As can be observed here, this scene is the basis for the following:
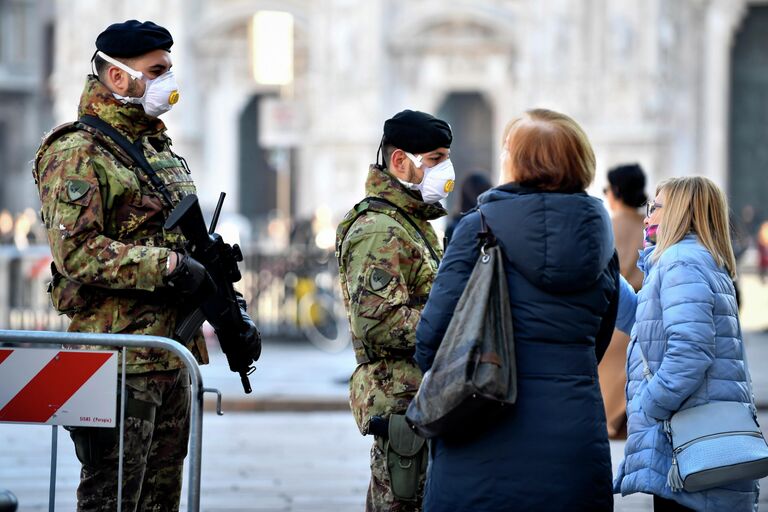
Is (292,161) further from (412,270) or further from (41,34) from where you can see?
(412,270)

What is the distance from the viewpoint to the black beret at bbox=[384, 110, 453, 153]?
5094mm

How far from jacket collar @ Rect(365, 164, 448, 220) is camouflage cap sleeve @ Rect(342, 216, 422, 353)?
13 centimetres

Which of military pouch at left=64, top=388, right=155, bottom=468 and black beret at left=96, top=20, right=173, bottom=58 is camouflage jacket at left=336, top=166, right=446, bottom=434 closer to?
military pouch at left=64, top=388, right=155, bottom=468

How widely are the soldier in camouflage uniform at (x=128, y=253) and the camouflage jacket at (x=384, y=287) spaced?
536 millimetres

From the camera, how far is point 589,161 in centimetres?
438

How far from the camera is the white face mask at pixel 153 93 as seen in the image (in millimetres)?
4980

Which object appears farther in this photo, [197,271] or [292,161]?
[292,161]

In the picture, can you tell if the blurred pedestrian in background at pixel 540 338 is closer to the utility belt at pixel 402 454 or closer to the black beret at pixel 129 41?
the utility belt at pixel 402 454

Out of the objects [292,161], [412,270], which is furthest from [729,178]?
[412,270]

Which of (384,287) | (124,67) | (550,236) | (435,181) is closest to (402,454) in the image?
(384,287)

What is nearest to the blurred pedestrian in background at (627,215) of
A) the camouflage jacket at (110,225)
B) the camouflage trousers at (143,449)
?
the camouflage trousers at (143,449)

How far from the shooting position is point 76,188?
4.79 metres

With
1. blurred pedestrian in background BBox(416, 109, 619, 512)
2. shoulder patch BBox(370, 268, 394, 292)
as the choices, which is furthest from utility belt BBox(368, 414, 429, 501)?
blurred pedestrian in background BBox(416, 109, 619, 512)

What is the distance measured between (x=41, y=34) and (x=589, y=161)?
3925 centimetres
